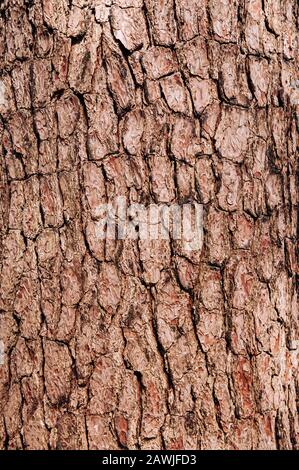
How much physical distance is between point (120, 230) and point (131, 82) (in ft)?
1.39

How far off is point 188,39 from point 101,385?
1.01 metres

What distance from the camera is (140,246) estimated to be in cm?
239

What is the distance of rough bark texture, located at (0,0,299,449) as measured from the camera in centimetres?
238

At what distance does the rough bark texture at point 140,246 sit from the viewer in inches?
93.7

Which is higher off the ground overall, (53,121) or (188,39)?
(188,39)

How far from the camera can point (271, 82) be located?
2547mm

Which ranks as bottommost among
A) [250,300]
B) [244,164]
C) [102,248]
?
[250,300]

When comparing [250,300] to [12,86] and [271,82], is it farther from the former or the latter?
[12,86]

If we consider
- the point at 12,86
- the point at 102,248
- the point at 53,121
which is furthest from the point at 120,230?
the point at 12,86

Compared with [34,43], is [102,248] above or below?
below

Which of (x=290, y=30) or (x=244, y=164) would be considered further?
(x=290, y=30)
